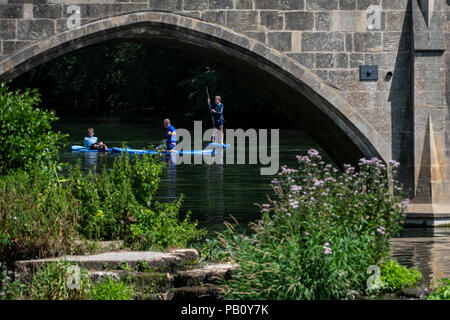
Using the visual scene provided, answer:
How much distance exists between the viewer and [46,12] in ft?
37.8

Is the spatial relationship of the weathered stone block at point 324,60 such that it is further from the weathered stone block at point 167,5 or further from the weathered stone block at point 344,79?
the weathered stone block at point 167,5

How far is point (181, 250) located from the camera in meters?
→ 8.66

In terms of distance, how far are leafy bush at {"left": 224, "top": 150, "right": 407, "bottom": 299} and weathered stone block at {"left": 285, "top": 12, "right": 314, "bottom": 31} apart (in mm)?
4399

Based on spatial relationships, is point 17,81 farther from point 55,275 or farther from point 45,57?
point 55,275

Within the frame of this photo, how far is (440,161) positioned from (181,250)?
195 inches

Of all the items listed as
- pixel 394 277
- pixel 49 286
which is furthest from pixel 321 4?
pixel 49 286

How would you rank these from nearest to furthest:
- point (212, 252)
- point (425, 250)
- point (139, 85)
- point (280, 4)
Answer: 1. point (212, 252)
2. point (425, 250)
3. point (280, 4)
4. point (139, 85)

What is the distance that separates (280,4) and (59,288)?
6.03 m

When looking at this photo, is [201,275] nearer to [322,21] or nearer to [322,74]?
[322,74]

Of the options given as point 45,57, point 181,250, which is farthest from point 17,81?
point 181,250

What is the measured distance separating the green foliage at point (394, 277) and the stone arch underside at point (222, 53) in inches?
185

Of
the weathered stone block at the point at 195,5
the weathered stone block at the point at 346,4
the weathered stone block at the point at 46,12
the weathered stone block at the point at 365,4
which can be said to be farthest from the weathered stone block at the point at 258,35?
the weathered stone block at the point at 46,12

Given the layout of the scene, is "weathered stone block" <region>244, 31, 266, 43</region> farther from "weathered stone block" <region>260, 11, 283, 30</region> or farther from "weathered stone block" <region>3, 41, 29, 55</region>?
"weathered stone block" <region>3, 41, 29, 55</region>

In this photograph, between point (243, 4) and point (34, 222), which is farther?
point (243, 4)
